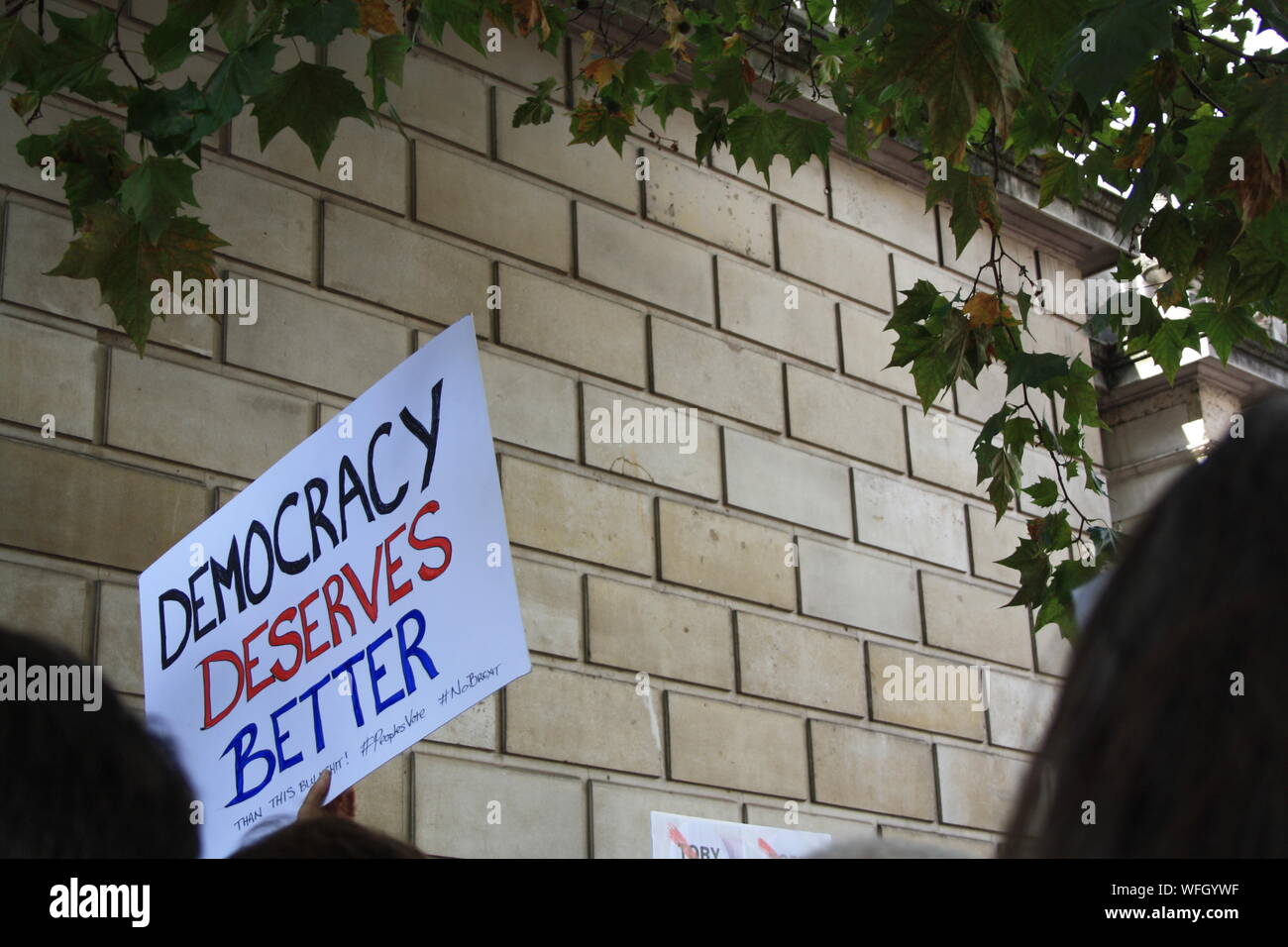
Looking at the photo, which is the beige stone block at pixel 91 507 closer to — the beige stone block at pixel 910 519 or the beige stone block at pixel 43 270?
the beige stone block at pixel 43 270

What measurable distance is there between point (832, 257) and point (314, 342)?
3.34m

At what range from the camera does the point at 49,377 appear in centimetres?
565

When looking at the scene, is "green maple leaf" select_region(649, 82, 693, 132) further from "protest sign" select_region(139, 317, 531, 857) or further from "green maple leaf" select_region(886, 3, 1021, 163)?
"protest sign" select_region(139, 317, 531, 857)

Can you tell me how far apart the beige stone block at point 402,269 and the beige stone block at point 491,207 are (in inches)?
5.6

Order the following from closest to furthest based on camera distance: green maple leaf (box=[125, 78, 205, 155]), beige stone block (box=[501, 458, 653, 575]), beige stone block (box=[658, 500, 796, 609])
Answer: green maple leaf (box=[125, 78, 205, 155]) → beige stone block (box=[501, 458, 653, 575]) → beige stone block (box=[658, 500, 796, 609])

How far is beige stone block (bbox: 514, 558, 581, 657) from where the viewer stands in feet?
21.9

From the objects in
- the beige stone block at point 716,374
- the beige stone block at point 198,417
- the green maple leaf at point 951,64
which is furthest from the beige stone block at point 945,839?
the green maple leaf at point 951,64

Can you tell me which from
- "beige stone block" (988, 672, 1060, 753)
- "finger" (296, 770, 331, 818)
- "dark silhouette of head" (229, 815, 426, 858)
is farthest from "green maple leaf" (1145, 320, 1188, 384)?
"dark silhouette of head" (229, 815, 426, 858)

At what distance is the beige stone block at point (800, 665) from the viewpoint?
743 cm

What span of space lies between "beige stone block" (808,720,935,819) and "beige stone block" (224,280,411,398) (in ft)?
8.87

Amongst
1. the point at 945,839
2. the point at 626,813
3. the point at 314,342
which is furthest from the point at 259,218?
the point at 945,839

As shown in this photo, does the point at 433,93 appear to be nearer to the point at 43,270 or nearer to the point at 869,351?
the point at 43,270

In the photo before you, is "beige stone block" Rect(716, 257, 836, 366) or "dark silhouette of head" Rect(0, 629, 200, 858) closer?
"dark silhouette of head" Rect(0, 629, 200, 858)
